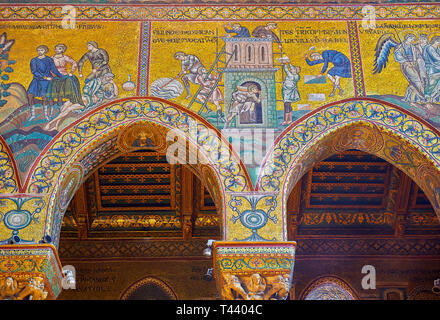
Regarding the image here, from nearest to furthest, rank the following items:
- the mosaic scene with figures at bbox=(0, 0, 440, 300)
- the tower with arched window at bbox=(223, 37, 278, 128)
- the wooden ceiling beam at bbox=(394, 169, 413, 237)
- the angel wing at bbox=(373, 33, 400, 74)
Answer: the mosaic scene with figures at bbox=(0, 0, 440, 300), the tower with arched window at bbox=(223, 37, 278, 128), the angel wing at bbox=(373, 33, 400, 74), the wooden ceiling beam at bbox=(394, 169, 413, 237)

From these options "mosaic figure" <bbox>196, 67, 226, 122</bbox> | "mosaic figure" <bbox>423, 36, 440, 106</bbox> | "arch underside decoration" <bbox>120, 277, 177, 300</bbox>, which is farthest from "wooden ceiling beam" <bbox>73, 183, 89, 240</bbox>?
"mosaic figure" <bbox>423, 36, 440, 106</bbox>

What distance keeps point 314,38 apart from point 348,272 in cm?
476

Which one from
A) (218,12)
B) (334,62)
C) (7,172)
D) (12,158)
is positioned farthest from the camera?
(218,12)

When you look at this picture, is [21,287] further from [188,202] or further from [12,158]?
[188,202]

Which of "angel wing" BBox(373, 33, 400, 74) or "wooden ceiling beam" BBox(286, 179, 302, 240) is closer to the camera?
"angel wing" BBox(373, 33, 400, 74)

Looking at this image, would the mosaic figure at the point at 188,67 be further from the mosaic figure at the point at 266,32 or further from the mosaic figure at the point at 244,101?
the mosaic figure at the point at 266,32

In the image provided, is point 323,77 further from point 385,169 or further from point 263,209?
point 385,169

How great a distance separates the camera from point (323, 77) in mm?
10164

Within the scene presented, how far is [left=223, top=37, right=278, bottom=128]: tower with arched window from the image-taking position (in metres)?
9.90

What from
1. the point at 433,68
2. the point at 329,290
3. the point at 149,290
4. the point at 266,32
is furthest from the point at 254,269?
the point at 329,290

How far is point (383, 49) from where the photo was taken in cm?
1035

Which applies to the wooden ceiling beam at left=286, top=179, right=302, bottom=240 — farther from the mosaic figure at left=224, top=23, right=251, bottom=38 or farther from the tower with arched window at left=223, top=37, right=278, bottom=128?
the mosaic figure at left=224, top=23, right=251, bottom=38

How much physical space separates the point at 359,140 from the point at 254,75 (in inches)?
68.2
